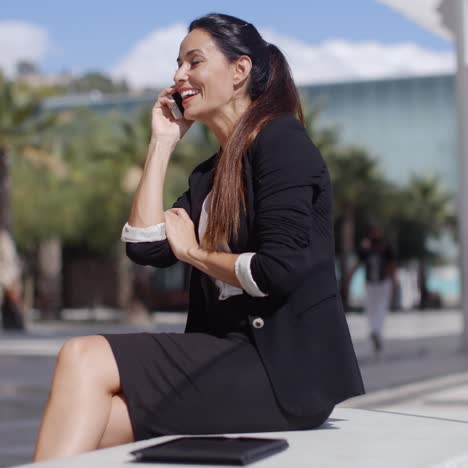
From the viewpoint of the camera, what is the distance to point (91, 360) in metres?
2.67

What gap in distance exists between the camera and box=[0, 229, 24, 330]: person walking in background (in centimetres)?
2933

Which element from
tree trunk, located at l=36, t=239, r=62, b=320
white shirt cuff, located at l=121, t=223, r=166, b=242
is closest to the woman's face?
white shirt cuff, located at l=121, t=223, r=166, b=242

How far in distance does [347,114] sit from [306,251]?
65954 millimetres

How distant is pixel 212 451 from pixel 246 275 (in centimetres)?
58

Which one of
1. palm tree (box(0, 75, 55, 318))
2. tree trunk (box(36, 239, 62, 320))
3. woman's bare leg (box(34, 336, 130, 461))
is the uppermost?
palm tree (box(0, 75, 55, 318))

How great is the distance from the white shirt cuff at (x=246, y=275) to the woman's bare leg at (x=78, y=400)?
1.26 feet

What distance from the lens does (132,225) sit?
3273mm

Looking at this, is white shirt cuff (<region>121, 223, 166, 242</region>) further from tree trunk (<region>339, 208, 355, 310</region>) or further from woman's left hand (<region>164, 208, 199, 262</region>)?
tree trunk (<region>339, 208, 355, 310</region>)

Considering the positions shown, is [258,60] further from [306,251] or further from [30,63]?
[30,63]

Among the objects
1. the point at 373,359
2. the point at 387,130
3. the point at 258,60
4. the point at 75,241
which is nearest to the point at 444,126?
the point at 387,130

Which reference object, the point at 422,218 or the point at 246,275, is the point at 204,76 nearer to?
the point at 246,275

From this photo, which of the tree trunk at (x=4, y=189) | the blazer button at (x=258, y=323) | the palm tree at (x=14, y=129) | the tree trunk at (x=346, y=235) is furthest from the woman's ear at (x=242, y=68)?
the tree trunk at (x=346, y=235)

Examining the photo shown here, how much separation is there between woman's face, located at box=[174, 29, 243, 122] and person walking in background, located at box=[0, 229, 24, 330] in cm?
2666

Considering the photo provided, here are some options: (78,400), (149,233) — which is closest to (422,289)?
(149,233)
